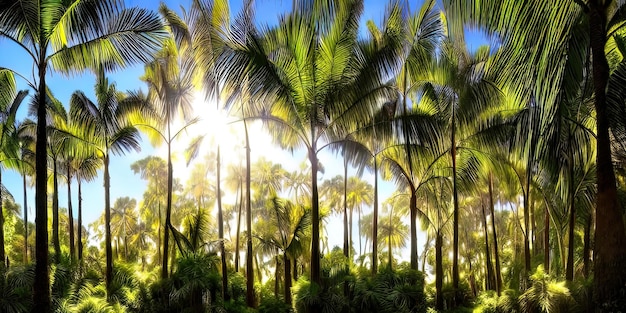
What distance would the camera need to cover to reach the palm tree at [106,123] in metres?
17.0

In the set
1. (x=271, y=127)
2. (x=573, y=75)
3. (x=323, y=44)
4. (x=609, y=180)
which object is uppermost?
(x=323, y=44)

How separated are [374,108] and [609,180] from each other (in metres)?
9.94

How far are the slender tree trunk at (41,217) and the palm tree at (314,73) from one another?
4.20 m

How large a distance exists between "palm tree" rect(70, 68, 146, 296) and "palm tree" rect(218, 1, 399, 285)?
6.07 meters

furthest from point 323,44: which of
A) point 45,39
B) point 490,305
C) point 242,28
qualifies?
point 490,305

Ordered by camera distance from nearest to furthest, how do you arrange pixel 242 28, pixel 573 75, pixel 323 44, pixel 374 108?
pixel 573 75 → pixel 242 28 → pixel 323 44 → pixel 374 108

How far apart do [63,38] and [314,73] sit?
19.9 ft

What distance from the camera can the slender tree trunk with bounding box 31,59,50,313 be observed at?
8.26m

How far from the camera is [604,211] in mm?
4457

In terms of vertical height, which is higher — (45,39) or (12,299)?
(45,39)

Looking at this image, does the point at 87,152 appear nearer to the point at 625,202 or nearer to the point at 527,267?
the point at 527,267

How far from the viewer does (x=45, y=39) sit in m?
9.27

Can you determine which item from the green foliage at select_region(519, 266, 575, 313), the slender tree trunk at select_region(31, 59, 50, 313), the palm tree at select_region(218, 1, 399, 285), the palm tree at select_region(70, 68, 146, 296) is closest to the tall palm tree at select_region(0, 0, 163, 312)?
the slender tree trunk at select_region(31, 59, 50, 313)

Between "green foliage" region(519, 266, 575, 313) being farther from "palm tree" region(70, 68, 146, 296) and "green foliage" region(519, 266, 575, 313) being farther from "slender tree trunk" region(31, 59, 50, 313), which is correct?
"palm tree" region(70, 68, 146, 296)
